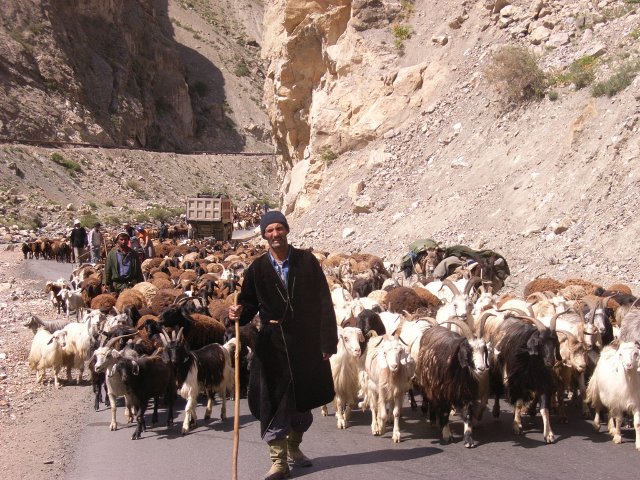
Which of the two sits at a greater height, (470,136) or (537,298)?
(470,136)

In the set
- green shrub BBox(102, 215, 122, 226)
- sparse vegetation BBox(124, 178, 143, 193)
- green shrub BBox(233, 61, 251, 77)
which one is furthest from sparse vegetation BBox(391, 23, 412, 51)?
green shrub BBox(233, 61, 251, 77)

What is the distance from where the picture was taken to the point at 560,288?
1239cm

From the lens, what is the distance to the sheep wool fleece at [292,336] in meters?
5.81

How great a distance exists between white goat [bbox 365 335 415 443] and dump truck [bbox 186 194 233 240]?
1028 inches

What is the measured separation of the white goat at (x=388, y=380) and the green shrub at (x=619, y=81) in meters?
13.5

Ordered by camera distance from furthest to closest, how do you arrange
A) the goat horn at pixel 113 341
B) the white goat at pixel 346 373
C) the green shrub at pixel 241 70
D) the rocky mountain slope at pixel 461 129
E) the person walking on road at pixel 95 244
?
the green shrub at pixel 241 70, the person walking on road at pixel 95 244, the rocky mountain slope at pixel 461 129, the goat horn at pixel 113 341, the white goat at pixel 346 373

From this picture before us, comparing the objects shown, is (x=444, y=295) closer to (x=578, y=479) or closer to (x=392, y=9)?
(x=578, y=479)

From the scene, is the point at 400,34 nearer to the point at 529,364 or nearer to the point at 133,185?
the point at 529,364

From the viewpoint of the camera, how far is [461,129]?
24.2 metres

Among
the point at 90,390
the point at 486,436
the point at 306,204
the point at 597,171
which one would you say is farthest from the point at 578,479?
the point at 306,204

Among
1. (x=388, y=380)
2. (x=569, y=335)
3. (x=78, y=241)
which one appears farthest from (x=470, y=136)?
(x=388, y=380)

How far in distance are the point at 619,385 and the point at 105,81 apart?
197ft

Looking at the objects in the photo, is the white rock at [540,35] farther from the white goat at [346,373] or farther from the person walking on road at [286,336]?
the person walking on road at [286,336]

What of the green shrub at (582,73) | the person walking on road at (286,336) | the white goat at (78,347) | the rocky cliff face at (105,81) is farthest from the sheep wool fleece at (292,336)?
the rocky cliff face at (105,81)
